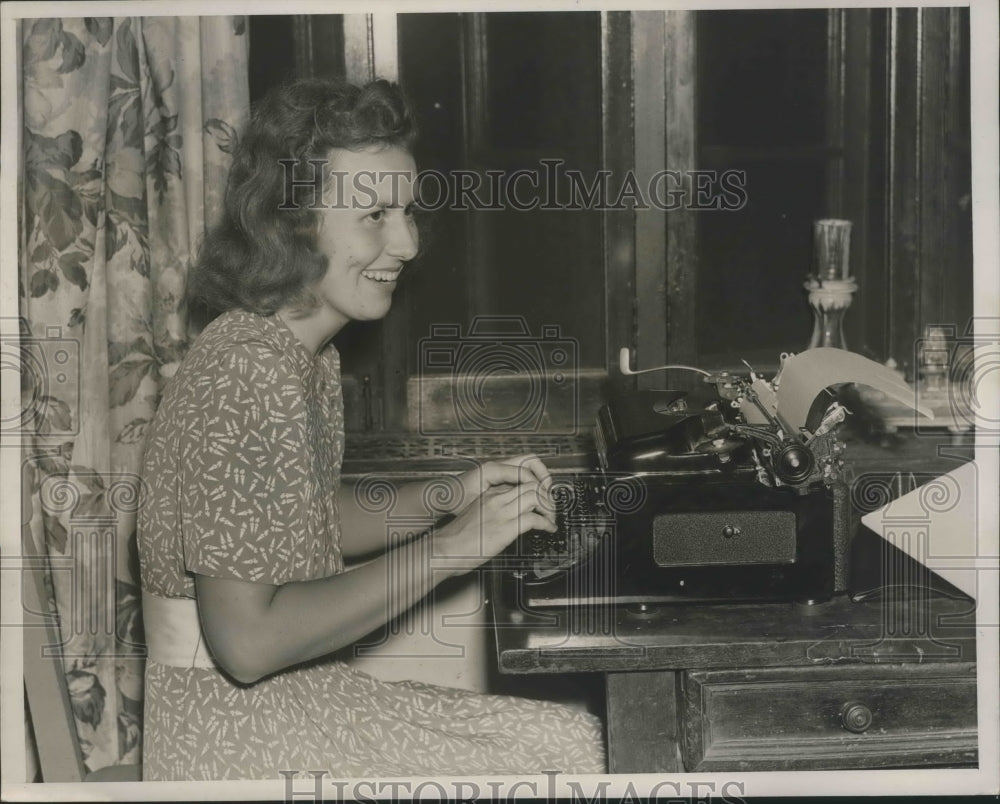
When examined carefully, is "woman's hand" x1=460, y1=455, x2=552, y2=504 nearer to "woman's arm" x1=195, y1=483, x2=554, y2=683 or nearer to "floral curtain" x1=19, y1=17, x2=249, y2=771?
"woman's arm" x1=195, y1=483, x2=554, y2=683

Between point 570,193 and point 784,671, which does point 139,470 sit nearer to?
point 570,193

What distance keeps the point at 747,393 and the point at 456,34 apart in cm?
97

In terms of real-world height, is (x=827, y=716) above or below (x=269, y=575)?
below

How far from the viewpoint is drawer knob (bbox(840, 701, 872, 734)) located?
155 cm

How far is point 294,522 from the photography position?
5.14 ft

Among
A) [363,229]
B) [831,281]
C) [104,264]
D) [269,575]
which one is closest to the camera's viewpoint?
[269,575]

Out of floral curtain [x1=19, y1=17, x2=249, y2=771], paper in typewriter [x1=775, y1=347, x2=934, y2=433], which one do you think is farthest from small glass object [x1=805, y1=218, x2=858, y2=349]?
floral curtain [x1=19, y1=17, x2=249, y2=771]

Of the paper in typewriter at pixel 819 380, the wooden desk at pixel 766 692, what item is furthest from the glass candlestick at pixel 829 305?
the wooden desk at pixel 766 692

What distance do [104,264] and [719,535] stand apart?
1191 millimetres

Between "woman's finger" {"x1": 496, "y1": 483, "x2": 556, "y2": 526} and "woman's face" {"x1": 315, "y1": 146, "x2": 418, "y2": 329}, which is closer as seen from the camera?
"woman's finger" {"x1": 496, "y1": 483, "x2": 556, "y2": 526}

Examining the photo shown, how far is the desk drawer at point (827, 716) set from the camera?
1547 mm

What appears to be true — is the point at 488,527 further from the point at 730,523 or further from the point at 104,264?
the point at 104,264

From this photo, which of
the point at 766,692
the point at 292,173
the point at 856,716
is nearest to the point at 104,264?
the point at 292,173

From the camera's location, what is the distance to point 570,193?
7.54 feet
